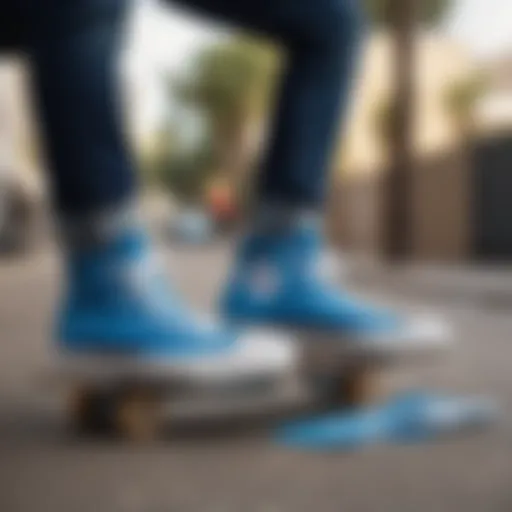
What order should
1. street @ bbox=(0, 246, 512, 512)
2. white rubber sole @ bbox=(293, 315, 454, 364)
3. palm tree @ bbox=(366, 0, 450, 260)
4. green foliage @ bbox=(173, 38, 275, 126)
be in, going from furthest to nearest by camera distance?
1. green foliage @ bbox=(173, 38, 275, 126)
2. palm tree @ bbox=(366, 0, 450, 260)
3. white rubber sole @ bbox=(293, 315, 454, 364)
4. street @ bbox=(0, 246, 512, 512)

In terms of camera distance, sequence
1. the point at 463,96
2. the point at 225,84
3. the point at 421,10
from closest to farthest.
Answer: the point at 421,10 < the point at 463,96 < the point at 225,84

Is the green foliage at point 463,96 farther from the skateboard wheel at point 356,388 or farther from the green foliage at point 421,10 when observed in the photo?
the skateboard wheel at point 356,388

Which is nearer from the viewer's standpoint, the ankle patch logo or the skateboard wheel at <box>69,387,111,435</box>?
the skateboard wheel at <box>69,387,111,435</box>

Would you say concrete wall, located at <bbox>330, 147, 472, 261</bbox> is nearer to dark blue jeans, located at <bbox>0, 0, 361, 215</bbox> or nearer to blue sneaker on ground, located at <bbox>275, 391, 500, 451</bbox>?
blue sneaker on ground, located at <bbox>275, 391, 500, 451</bbox>

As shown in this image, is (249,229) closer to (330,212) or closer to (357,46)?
(357,46)

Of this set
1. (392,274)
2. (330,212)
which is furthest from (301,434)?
(330,212)

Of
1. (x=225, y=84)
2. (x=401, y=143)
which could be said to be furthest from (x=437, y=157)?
(x=225, y=84)

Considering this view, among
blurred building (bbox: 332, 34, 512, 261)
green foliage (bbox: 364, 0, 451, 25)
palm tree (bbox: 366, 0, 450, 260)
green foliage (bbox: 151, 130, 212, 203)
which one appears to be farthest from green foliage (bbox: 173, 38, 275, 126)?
palm tree (bbox: 366, 0, 450, 260)

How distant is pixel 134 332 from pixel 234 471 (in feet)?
0.75

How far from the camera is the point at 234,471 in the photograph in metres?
1.13

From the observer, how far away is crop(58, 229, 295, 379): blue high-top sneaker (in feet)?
4.26

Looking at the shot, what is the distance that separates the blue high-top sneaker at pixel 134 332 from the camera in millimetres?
1300

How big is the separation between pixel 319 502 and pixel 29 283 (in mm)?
3055

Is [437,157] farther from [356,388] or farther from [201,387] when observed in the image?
[201,387]
